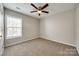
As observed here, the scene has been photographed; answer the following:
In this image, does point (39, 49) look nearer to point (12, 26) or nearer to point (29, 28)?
point (29, 28)

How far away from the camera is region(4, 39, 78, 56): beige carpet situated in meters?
1.13

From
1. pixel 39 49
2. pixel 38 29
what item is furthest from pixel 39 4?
pixel 39 49

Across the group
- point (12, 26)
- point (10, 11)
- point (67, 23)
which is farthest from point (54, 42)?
point (10, 11)

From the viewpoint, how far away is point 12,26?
3.68 ft

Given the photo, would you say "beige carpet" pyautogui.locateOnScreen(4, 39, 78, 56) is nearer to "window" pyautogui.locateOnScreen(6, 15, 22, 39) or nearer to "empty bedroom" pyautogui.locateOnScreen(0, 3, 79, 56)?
"empty bedroom" pyautogui.locateOnScreen(0, 3, 79, 56)

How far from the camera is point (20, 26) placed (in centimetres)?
124

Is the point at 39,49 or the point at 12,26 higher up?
the point at 12,26

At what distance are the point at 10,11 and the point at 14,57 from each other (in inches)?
26.1

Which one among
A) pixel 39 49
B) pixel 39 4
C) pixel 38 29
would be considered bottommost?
pixel 39 49

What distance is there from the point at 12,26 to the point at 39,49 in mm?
591

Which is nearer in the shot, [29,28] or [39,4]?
[39,4]

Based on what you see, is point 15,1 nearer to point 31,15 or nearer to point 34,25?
point 31,15

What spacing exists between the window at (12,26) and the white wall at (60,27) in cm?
42

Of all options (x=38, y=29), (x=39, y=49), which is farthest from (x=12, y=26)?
(x=39, y=49)
